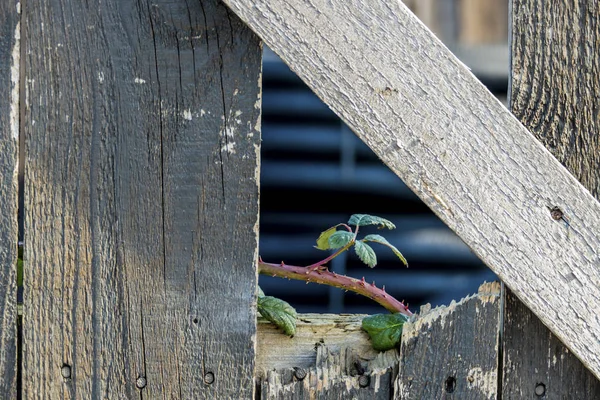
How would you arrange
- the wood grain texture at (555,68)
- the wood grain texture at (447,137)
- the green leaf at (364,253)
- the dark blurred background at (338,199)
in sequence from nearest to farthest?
1. the wood grain texture at (447,137)
2. the wood grain texture at (555,68)
3. the green leaf at (364,253)
4. the dark blurred background at (338,199)

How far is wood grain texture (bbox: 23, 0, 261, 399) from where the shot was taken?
61.2 inches

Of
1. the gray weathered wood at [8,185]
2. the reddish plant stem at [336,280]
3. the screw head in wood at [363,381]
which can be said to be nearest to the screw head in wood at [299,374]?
the screw head in wood at [363,381]

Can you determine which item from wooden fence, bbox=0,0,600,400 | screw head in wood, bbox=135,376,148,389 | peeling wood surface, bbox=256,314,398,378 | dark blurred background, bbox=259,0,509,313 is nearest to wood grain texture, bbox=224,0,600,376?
wooden fence, bbox=0,0,600,400

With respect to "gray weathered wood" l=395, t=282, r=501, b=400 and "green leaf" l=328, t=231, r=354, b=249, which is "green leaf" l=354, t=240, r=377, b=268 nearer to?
"green leaf" l=328, t=231, r=354, b=249

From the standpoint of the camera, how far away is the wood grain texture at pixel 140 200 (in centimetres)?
156

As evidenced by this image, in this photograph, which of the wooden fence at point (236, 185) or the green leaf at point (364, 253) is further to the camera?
the green leaf at point (364, 253)

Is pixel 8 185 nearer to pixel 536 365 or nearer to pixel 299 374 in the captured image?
pixel 299 374

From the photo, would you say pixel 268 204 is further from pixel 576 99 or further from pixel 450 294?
pixel 576 99

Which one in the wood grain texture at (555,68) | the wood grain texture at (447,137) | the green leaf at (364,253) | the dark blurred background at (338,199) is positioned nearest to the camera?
the wood grain texture at (447,137)

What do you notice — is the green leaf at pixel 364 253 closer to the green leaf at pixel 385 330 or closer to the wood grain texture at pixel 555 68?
the green leaf at pixel 385 330

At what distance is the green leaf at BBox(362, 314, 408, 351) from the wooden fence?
0.14 feet

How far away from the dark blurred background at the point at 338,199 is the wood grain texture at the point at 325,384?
3.38 m

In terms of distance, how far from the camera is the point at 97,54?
1553 mm

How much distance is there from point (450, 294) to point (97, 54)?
4.06m
